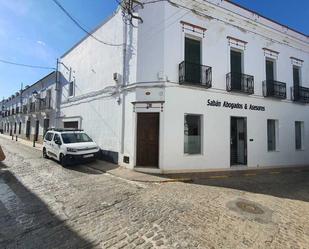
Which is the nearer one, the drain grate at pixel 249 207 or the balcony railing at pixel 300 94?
the drain grate at pixel 249 207

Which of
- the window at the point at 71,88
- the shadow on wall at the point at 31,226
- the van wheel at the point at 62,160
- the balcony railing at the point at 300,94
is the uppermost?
the window at the point at 71,88

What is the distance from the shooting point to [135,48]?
10.7 meters

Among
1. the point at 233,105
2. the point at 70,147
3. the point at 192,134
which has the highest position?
the point at 233,105

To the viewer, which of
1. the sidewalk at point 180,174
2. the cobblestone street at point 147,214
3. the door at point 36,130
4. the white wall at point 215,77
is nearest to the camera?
the cobblestone street at point 147,214

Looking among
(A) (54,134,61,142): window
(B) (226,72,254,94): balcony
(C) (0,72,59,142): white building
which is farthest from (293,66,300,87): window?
(C) (0,72,59,142): white building

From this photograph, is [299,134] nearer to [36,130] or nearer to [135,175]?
[135,175]

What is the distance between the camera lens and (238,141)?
12.5 metres

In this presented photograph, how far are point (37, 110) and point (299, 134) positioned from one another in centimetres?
2337

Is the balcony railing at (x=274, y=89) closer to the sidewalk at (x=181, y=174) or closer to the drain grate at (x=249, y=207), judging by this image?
the sidewalk at (x=181, y=174)

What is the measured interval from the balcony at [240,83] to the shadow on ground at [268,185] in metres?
4.25

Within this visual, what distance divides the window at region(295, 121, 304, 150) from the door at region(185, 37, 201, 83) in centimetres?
805

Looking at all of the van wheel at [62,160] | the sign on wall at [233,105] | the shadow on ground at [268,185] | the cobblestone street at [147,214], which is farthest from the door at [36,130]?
the shadow on ground at [268,185]

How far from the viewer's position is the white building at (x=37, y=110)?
21016 millimetres

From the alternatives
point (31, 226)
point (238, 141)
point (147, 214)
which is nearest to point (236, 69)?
point (238, 141)
